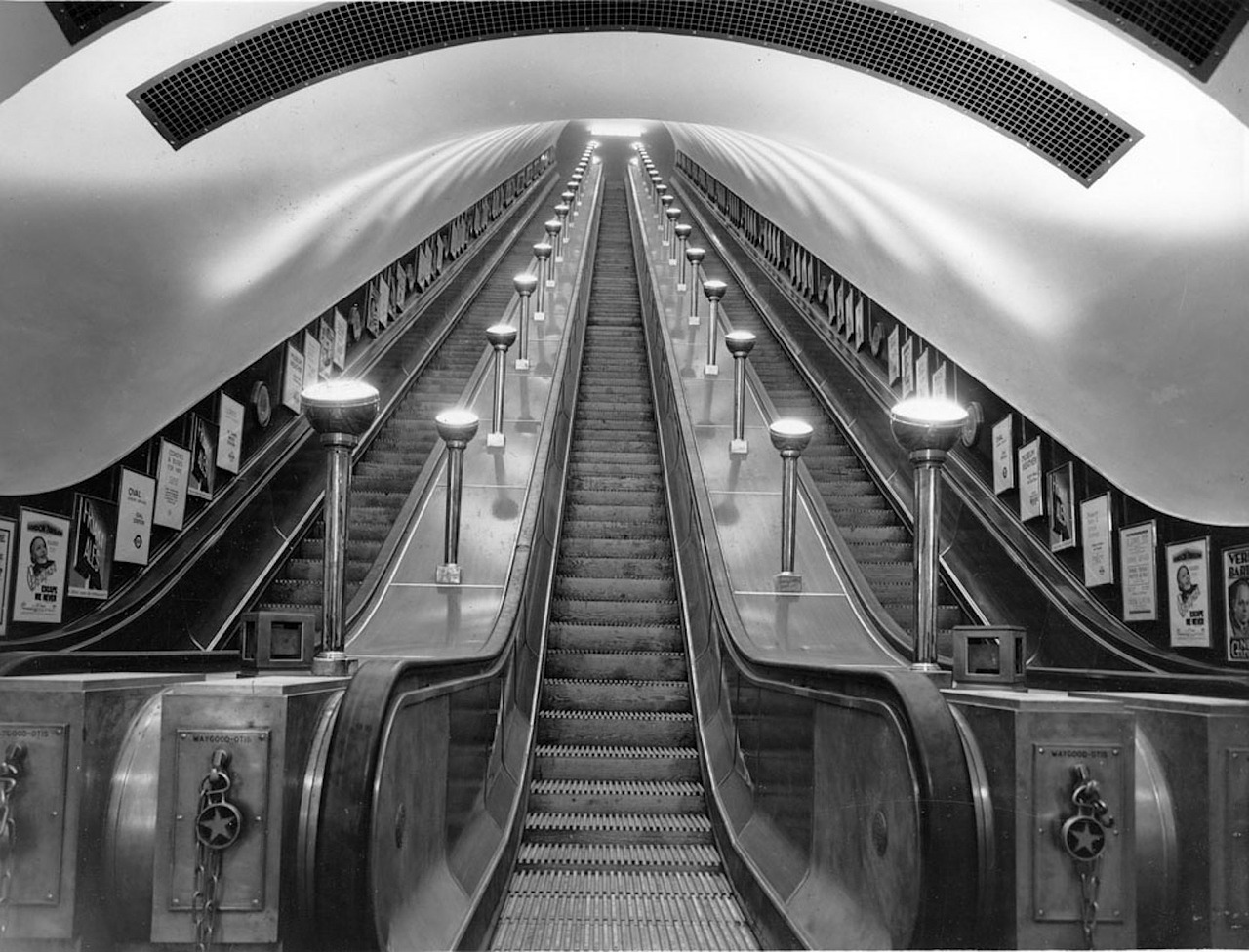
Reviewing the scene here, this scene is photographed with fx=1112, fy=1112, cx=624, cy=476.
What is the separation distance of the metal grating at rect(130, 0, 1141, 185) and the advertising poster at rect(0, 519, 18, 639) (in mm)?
1914

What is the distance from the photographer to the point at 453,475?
6.34m

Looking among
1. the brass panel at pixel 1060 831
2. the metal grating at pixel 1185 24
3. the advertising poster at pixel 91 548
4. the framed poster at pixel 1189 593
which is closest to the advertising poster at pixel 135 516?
the advertising poster at pixel 91 548

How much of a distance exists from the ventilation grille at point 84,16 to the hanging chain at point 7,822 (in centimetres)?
277

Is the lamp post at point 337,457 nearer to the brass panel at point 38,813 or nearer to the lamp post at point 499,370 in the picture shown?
the brass panel at point 38,813

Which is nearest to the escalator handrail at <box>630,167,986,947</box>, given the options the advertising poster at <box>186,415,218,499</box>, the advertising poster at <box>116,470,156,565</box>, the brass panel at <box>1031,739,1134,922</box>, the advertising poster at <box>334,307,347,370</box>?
the brass panel at <box>1031,739,1134,922</box>

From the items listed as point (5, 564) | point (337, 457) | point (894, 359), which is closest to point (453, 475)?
point (5, 564)

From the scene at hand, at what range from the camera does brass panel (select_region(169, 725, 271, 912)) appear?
2420 millimetres

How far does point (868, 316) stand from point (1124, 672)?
5.14m

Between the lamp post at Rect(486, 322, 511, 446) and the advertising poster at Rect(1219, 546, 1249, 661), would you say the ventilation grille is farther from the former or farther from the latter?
the lamp post at Rect(486, 322, 511, 446)

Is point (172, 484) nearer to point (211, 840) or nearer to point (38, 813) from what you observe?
point (38, 813)

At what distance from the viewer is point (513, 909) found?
379 centimetres

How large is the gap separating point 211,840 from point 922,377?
6678 mm

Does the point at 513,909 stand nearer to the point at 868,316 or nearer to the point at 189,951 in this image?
the point at 189,951

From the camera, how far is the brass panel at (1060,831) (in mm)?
2457
